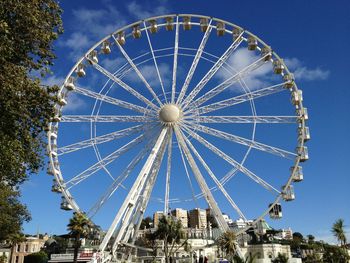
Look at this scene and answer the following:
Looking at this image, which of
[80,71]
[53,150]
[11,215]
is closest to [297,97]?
[80,71]

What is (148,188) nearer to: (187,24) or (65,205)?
(65,205)

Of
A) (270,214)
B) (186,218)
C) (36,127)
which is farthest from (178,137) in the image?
(186,218)

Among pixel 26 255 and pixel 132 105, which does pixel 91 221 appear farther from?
pixel 26 255

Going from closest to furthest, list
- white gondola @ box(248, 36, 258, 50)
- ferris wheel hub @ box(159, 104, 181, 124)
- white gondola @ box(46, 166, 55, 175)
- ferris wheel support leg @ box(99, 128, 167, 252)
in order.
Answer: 1. ferris wheel support leg @ box(99, 128, 167, 252)
2. ferris wheel hub @ box(159, 104, 181, 124)
3. white gondola @ box(46, 166, 55, 175)
4. white gondola @ box(248, 36, 258, 50)

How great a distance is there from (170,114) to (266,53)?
1134 centimetres

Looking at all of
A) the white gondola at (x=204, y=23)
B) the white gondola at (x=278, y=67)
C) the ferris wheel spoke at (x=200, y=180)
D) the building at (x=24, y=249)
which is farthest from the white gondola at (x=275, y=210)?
the building at (x=24, y=249)

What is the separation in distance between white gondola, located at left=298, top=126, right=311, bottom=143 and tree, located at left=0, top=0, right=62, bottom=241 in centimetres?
2476

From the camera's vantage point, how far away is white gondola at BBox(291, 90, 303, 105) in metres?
40.4

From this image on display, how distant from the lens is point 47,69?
22.8 meters

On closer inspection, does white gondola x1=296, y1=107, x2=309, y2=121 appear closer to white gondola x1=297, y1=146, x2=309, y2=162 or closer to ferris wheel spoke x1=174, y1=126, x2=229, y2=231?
white gondola x1=297, y1=146, x2=309, y2=162

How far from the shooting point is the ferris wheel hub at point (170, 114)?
3838 centimetres

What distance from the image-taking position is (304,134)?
39.4m

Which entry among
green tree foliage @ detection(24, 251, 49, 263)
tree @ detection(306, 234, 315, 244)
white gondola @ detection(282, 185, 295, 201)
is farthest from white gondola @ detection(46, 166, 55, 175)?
tree @ detection(306, 234, 315, 244)

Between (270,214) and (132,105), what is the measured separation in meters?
16.2
